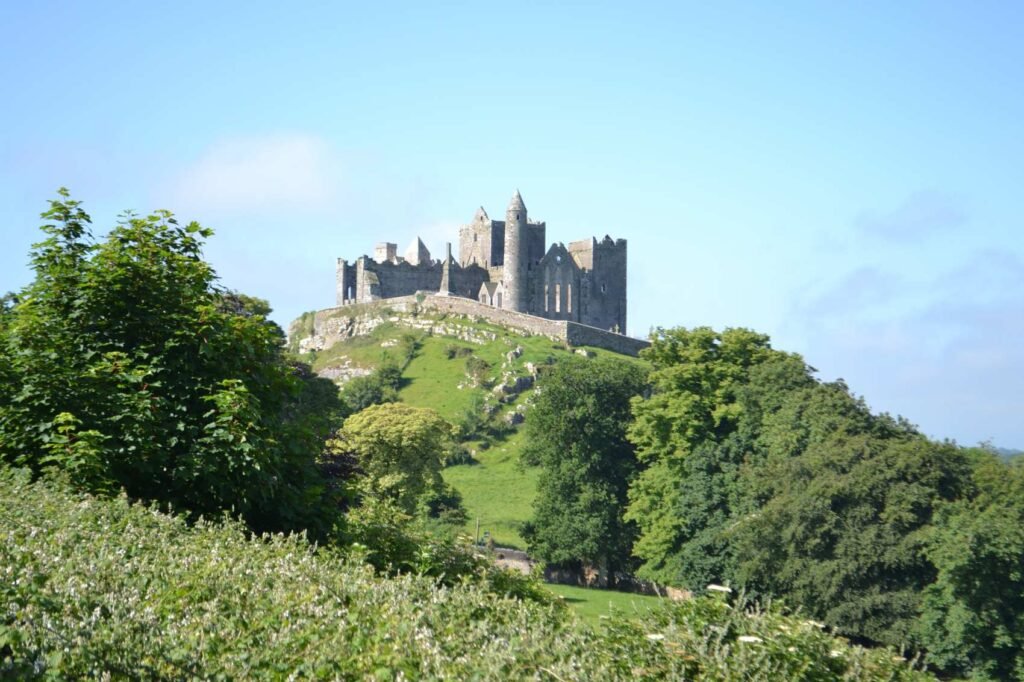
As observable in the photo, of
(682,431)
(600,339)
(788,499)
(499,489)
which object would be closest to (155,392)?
(788,499)

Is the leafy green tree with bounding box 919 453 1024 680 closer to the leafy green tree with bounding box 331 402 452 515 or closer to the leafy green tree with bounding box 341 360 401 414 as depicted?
the leafy green tree with bounding box 331 402 452 515

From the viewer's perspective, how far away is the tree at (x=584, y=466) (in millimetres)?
56188

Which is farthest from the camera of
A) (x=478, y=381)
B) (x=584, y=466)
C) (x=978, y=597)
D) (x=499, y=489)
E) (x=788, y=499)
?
(x=478, y=381)

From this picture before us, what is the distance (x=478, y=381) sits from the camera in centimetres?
8619

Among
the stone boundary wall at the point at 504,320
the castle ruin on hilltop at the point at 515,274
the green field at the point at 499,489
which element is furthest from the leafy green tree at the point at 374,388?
the castle ruin on hilltop at the point at 515,274

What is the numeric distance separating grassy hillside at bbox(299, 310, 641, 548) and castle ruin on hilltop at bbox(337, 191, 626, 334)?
7.62m

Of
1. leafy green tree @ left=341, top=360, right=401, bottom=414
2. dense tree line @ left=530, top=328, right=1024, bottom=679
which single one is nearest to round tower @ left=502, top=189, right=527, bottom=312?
leafy green tree @ left=341, top=360, right=401, bottom=414

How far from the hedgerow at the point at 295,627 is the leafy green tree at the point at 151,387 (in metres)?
3.66

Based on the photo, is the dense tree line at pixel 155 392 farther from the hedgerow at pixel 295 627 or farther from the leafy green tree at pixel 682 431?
the leafy green tree at pixel 682 431

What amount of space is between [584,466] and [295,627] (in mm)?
48793

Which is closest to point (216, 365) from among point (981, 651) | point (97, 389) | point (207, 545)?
point (97, 389)

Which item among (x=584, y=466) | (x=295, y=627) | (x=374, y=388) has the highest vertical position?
(x=374, y=388)

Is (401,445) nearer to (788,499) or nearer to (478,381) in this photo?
(788,499)

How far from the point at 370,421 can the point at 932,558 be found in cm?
2925
